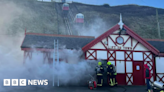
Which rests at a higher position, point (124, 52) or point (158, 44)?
point (158, 44)

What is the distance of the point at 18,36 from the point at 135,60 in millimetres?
26465

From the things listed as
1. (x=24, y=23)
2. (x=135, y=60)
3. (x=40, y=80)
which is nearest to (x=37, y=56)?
(x=40, y=80)

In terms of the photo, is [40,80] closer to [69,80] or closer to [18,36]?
[69,80]

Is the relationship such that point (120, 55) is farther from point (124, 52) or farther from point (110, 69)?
point (110, 69)

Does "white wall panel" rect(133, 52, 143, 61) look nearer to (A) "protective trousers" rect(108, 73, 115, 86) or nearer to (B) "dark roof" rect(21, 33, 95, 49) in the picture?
(A) "protective trousers" rect(108, 73, 115, 86)

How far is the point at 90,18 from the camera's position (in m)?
52.3

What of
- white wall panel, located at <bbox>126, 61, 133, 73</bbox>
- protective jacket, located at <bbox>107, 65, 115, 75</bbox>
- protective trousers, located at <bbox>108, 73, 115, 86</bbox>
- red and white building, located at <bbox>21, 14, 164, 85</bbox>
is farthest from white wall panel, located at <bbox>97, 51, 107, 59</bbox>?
white wall panel, located at <bbox>126, 61, 133, 73</bbox>

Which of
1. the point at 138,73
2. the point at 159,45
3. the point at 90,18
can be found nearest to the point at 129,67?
the point at 138,73

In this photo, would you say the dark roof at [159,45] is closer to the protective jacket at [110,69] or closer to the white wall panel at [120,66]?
the white wall panel at [120,66]

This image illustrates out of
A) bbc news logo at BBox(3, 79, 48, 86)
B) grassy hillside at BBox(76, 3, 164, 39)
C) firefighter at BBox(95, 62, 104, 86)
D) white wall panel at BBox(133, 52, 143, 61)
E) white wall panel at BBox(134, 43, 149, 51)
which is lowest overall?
bbc news logo at BBox(3, 79, 48, 86)

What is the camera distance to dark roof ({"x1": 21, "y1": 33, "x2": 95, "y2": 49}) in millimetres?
15316

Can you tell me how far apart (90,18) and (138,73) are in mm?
38226

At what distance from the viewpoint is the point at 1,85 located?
1277 cm

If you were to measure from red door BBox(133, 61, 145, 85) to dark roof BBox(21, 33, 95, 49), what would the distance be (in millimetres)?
5115
